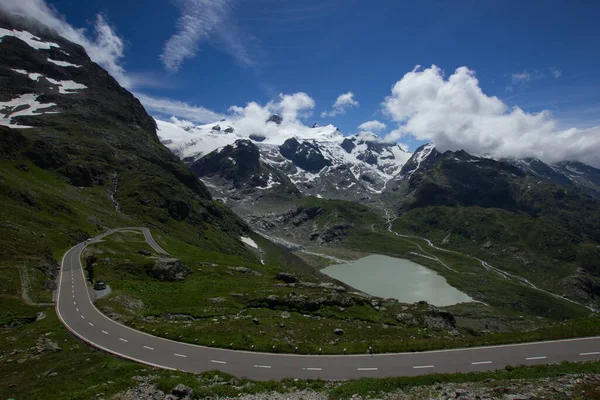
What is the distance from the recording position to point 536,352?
27875 mm

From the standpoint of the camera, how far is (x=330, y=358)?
28203 mm

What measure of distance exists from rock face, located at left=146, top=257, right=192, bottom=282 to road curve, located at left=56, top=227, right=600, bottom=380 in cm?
2730

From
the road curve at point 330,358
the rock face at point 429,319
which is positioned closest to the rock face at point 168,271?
the road curve at point 330,358

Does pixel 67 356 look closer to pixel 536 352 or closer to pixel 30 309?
pixel 30 309

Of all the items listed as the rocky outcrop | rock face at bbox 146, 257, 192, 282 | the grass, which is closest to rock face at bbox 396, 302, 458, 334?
the grass

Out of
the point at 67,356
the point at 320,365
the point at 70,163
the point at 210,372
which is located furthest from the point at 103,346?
the point at 70,163

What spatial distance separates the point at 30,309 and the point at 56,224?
74106mm

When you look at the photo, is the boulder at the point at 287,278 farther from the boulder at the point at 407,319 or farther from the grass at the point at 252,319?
the boulder at the point at 407,319

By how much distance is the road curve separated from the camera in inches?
1017

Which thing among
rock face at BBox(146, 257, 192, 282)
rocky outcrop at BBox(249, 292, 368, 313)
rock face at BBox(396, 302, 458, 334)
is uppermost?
rock face at BBox(146, 257, 192, 282)

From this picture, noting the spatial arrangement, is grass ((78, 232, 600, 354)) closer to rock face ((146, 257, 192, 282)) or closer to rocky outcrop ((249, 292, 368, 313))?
rocky outcrop ((249, 292, 368, 313))

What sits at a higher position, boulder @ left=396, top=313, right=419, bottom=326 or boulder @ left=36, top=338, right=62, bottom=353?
boulder @ left=36, top=338, right=62, bottom=353

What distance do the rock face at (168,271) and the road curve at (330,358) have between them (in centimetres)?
2730

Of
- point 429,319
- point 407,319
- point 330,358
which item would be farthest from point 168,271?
point 429,319
